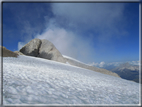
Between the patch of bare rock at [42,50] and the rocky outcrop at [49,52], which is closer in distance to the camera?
the rocky outcrop at [49,52]

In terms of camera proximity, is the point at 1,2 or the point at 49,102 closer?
the point at 49,102

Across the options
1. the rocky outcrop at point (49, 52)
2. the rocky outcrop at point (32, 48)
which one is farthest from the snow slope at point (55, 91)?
the rocky outcrop at point (32, 48)

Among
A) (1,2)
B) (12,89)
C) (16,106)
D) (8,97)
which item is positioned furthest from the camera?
(1,2)

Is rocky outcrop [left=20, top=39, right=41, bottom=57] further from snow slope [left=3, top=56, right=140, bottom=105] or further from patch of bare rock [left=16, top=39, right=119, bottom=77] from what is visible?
snow slope [left=3, top=56, right=140, bottom=105]

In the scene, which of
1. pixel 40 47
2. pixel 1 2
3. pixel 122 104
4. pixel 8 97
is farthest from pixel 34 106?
pixel 40 47

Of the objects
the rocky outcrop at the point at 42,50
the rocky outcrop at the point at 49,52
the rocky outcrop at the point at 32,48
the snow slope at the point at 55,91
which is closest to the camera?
the snow slope at the point at 55,91

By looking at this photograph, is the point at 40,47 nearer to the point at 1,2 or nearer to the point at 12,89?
the point at 1,2

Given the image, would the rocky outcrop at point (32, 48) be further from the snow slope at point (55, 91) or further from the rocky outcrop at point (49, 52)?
the snow slope at point (55, 91)

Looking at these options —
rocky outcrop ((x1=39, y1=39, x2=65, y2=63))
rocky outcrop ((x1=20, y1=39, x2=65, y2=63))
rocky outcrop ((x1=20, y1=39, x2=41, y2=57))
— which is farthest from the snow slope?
rocky outcrop ((x1=20, y1=39, x2=41, y2=57))
